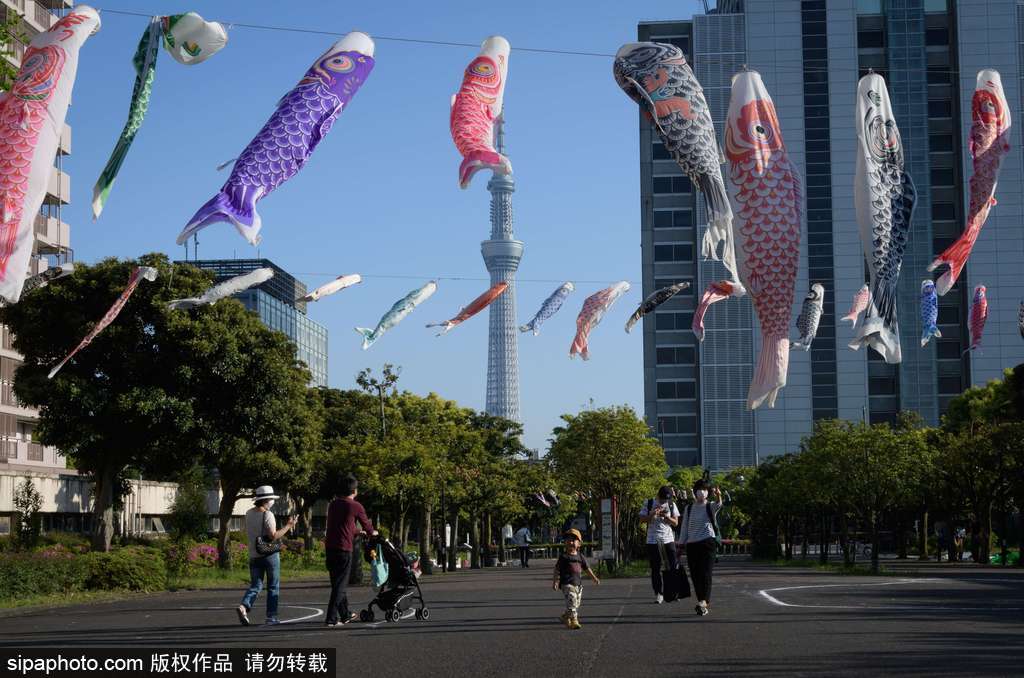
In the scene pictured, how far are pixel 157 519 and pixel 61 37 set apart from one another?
55.0 metres

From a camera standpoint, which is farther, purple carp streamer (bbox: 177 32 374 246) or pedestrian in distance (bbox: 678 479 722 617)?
pedestrian in distance (bbox: 678 479 722 617)

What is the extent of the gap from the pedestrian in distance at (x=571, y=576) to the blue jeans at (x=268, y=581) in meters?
3.50

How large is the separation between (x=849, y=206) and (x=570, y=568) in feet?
313

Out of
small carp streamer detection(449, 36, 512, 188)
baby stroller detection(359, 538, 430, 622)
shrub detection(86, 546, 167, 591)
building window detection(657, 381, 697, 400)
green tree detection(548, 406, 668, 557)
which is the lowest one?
shrub detection(86, 546, 167, 591)

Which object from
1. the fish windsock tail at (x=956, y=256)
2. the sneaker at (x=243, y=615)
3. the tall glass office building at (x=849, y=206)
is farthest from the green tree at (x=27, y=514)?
the tall glass office building at (x=849, y=206)

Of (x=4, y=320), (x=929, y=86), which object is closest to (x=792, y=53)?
(x=929, y=86)

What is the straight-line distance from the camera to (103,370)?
40.7 meters

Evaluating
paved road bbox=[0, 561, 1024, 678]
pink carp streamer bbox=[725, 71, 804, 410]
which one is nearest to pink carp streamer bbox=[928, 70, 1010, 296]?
pink carp streamer bbox=[725, 71, 804, 410]

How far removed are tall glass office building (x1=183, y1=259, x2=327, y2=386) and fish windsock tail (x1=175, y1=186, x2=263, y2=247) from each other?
112m

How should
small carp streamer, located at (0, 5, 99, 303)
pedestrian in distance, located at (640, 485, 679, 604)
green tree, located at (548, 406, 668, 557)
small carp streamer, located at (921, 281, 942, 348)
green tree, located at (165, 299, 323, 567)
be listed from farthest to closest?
green tree, located at (548, 406, 668, 557)
green tree, located at (165, 299, 323, 567)
small carp streamer, located at (921, 281, 942, 348)
pedestrian in distance, located at (640, 485, 679, 604)
small carp streamer, located at (0, 5, 99, 303)

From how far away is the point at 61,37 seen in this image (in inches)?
735

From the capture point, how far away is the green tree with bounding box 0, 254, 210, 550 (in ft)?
130

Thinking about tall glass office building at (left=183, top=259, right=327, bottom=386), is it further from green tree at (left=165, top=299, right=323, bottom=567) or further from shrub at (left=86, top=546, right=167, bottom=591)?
shrub at (left=86, top=546, right=167, bottom=591)

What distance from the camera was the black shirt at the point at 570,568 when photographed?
55.7 feet
